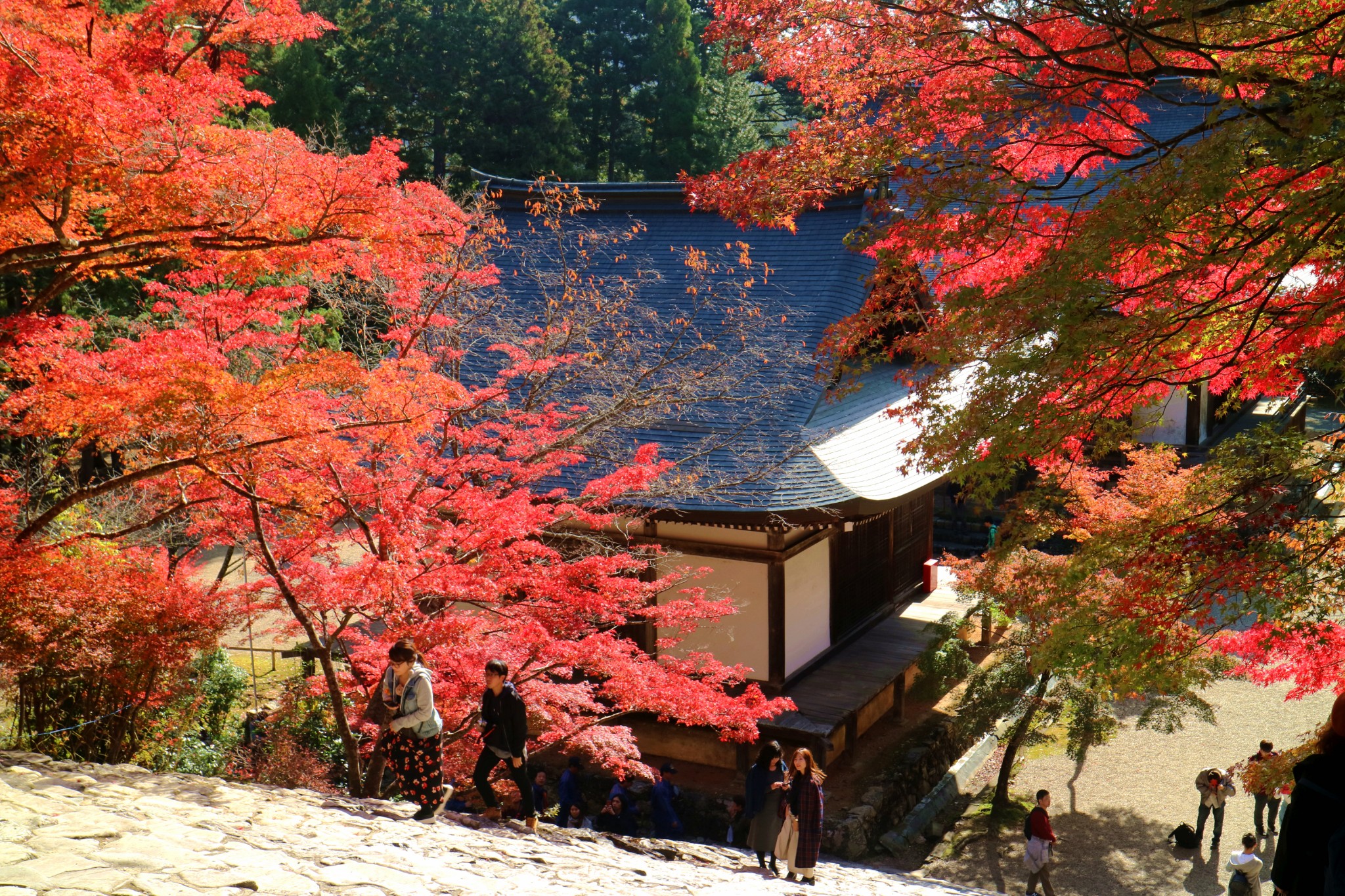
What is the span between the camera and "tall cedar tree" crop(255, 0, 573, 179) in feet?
97.5

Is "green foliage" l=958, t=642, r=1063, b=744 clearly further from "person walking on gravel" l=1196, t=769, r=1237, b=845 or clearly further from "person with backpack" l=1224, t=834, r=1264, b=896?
"person with backpack" l=1224, t=834, r=1264, b=896

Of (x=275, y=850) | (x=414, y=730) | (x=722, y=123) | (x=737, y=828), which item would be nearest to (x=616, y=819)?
(x=737, y=828)

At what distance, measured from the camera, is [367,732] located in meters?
9.37

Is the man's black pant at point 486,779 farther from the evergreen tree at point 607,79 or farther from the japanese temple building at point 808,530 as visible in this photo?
the evergreen tree at point 607,79

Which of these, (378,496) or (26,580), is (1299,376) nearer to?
(378,496)

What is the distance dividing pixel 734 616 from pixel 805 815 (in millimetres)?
4977

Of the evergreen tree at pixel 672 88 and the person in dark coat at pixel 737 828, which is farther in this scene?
the evergreen tree at pixel 672 88

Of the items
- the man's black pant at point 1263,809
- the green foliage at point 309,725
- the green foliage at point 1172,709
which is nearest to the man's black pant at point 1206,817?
the man's black pant at point 1263,809

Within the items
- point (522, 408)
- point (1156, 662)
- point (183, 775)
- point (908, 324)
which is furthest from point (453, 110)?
point (1156, 662)

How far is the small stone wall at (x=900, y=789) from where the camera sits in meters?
10.1

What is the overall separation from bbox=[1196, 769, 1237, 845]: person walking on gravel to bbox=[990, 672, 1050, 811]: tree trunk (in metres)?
1.75

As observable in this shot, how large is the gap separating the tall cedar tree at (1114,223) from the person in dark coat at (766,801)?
264 centimetres

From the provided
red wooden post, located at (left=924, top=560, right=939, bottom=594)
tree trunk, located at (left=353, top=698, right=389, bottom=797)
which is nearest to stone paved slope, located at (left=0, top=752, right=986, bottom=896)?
tree trunk, located at (left=353, top=698, right=389, bottom=797)

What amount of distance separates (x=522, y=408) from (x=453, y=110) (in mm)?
22330
